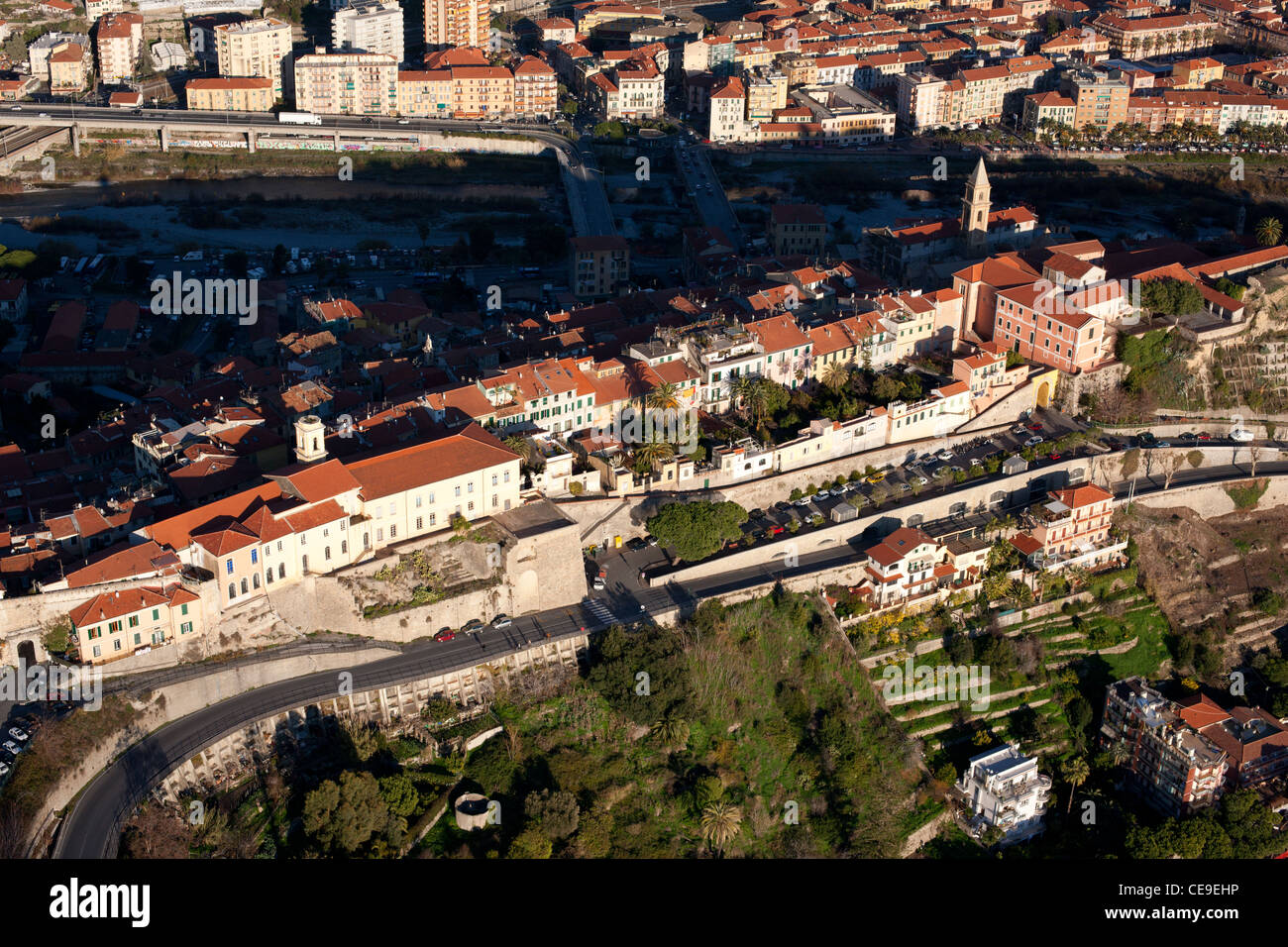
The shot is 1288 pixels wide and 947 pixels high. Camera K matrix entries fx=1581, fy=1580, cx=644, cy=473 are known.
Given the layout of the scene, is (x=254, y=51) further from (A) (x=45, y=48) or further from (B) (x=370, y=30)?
(A) (x=45, y=48)

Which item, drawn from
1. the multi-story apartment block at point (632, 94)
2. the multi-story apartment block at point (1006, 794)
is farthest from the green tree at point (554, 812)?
the multi-story apartment block at point (632, 94)

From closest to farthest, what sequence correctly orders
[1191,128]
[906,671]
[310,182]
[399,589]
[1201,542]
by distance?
[399,589] → [906,671] → [1201,542] → [310,182] → [1191,128]

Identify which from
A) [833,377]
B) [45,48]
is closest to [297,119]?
[45,48]

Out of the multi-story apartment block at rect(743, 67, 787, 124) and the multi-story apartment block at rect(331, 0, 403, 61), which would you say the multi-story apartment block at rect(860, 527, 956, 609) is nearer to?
the multi-story apartment block at rect(743, 67, 787, 124)

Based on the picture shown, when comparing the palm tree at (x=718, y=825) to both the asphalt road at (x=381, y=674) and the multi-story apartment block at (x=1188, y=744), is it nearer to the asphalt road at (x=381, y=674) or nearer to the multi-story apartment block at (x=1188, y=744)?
the asphalt road at (x=381, y=674)

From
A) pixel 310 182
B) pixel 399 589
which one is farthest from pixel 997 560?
pixel 310 182

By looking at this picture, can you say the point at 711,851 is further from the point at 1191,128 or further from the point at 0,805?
the point at 1191,128

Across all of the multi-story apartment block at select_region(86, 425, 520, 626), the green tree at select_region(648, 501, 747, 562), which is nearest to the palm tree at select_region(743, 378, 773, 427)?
the green tree at select_region(648, 501, 747, 562)

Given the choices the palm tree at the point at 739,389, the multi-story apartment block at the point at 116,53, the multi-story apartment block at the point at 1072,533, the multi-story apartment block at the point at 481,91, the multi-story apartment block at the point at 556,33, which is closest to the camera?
the multi-story apartment block at the point at 1072,533
